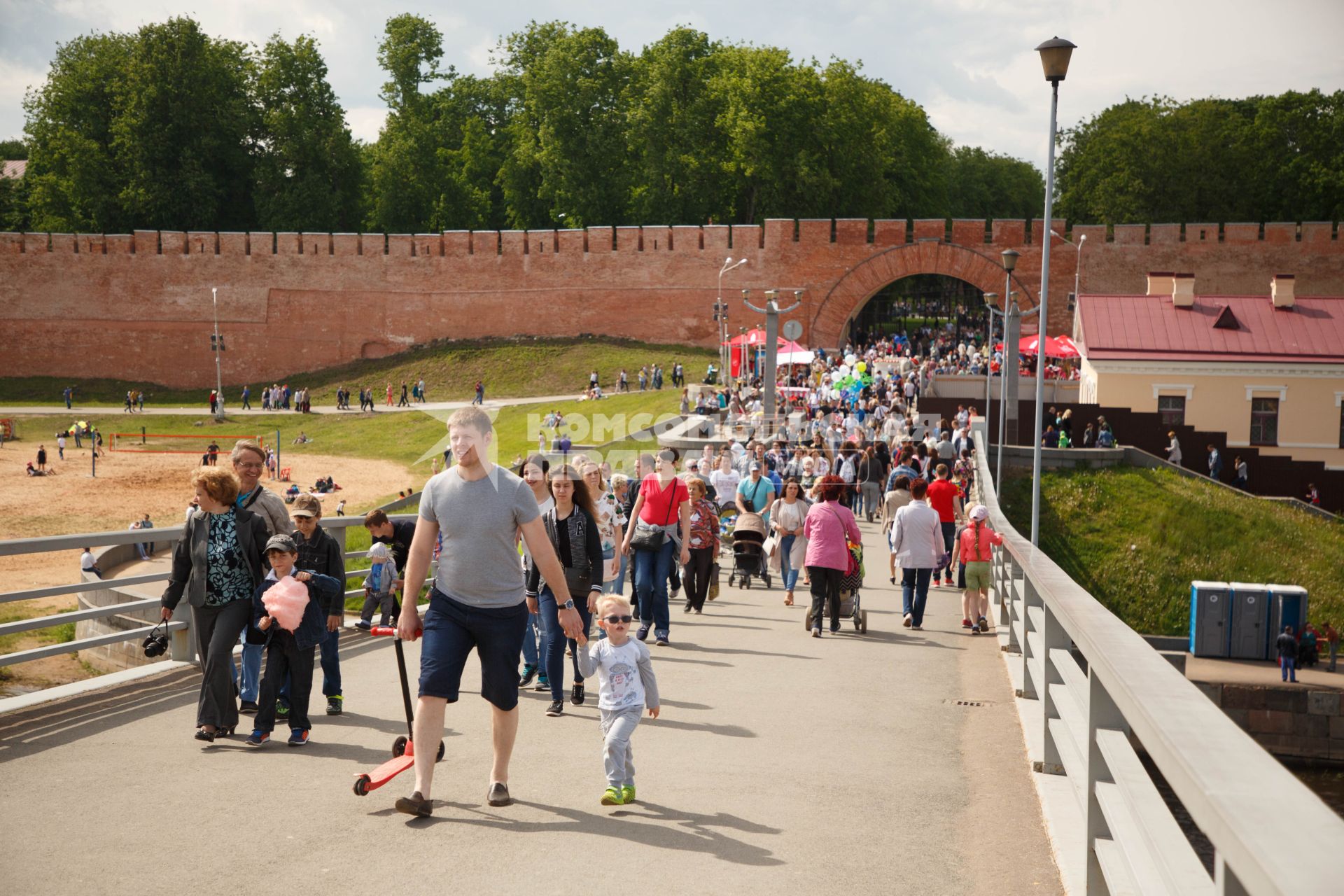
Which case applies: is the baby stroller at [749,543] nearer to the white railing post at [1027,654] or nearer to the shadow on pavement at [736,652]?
the shadow on pavement at [736,652]

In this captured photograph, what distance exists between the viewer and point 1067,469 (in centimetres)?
2895

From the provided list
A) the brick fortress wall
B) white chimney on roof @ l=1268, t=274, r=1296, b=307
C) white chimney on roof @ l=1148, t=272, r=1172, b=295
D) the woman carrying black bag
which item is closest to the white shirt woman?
the woman carrying black bag

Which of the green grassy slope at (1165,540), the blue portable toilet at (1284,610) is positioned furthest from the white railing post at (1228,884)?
the green grassy slope at (1165,540)

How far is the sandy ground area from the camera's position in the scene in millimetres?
24234

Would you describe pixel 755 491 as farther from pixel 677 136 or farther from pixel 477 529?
pixel 677 136

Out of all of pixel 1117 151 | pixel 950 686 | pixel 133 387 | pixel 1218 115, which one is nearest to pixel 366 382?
pixel 133 387

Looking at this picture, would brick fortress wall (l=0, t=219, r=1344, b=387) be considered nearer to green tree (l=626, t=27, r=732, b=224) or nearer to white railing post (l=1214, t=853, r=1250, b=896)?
green tree (l=626, t=27, r=732, b=224)

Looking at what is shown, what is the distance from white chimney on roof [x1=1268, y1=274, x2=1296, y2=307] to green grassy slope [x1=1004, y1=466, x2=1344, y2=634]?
958cm

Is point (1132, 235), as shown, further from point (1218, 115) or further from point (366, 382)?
point (366, 382)

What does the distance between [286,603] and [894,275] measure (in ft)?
151

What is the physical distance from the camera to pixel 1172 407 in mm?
34344

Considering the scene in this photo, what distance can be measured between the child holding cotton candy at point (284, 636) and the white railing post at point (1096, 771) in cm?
383

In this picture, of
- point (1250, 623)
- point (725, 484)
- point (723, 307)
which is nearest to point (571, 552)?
point (725, 484)

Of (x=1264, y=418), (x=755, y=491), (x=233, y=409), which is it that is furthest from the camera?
(x=233, y=409)
